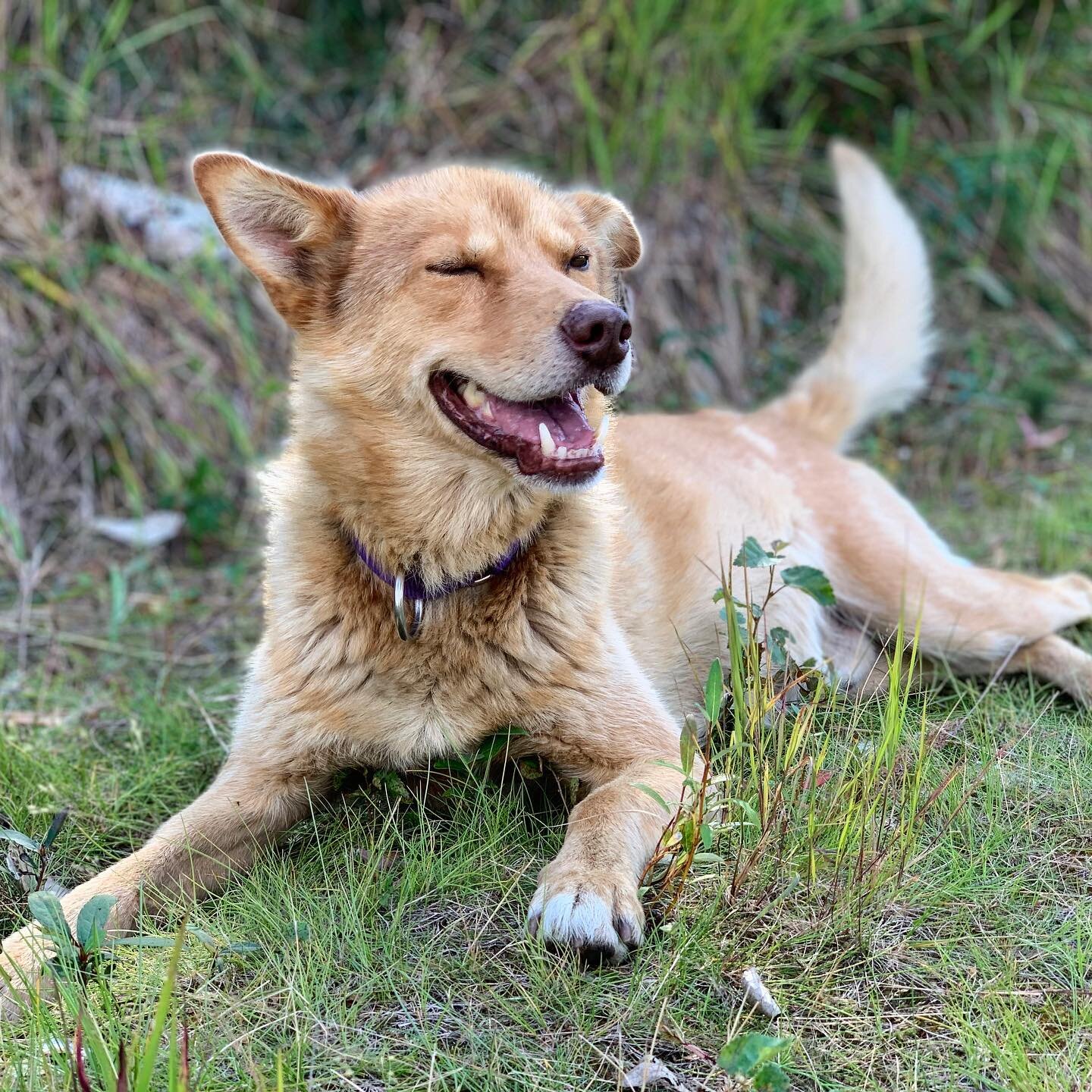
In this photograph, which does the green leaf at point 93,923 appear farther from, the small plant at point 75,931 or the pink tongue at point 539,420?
the pink tongue at point 539,420

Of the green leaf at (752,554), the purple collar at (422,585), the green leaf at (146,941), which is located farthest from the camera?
the purple collar at (422,585)

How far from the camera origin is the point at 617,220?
315 cm

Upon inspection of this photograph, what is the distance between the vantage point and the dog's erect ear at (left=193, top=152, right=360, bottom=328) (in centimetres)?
261

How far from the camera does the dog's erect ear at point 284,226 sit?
8.56 ft

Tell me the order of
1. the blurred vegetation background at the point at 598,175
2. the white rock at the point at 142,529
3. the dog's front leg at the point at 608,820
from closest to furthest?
1. the dog's front leg at the point at 608,820
2. the white rock at the point at 142,529
3. the blurred vegetation background at the point at 598,175

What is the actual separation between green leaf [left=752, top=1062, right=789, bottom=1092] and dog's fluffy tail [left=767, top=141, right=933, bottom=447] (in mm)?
2730

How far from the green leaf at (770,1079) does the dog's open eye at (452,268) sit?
5.48ft

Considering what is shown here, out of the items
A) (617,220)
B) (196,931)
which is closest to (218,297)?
(617,220)

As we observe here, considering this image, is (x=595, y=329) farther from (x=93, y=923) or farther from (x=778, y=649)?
(x=93, y=923)

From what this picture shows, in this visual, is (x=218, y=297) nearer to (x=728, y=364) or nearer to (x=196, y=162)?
(x=728, y=364)

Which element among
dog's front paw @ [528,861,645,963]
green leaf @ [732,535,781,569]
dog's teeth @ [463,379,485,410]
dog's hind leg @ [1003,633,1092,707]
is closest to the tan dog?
dog's teeth @ [463,379,485,410]

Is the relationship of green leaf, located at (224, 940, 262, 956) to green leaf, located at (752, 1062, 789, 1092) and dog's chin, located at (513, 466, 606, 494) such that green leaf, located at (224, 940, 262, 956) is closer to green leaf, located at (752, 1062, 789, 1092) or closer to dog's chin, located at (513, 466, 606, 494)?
green leaf, located at (752, 1062, 789, 1092)

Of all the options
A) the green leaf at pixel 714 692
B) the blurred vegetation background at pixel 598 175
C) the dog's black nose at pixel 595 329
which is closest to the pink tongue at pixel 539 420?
the dog's black nose at pixel 595 329

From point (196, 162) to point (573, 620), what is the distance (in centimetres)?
126
